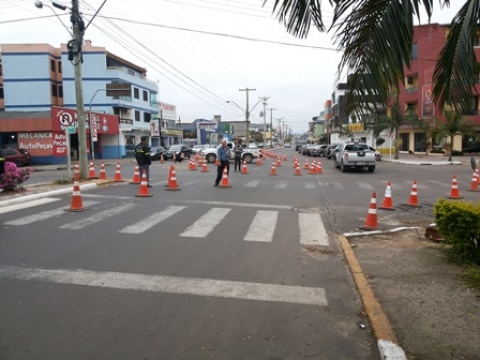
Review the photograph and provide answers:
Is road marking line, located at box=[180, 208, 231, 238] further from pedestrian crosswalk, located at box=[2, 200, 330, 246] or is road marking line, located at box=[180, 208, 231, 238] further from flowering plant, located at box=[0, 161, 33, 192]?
flowering plant, located at box=[0, 161, 33, 192]

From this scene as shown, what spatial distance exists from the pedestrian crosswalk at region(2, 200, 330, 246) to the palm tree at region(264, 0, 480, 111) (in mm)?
4311

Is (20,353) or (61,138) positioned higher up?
(61,138)

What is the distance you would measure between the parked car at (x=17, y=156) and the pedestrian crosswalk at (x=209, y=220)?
2179cm

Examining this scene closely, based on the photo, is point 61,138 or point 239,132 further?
point 239,132

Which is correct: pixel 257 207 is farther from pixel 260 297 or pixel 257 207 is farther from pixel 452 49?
pixel 452 49

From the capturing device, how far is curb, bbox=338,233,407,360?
3412 mm

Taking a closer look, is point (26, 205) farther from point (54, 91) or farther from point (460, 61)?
point (54, 91)

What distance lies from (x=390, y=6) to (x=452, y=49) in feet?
2.74

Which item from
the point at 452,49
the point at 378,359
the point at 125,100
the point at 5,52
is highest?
the point at 5,52

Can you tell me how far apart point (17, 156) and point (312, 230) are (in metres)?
27.9

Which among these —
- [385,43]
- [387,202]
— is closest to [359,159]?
[387,202]

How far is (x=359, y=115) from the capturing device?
132 inches

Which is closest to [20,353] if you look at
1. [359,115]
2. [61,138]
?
[359,115]

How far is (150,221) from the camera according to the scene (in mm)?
9117
